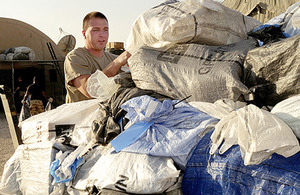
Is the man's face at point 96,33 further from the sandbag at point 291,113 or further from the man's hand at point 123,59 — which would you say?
the sandbag at point 291,113

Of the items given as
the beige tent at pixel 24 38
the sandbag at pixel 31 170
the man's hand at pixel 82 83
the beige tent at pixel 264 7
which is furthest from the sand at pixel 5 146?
the beige tent at pixel 264 7

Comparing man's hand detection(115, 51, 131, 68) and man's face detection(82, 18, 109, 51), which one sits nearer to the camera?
man's hand detection(115, 51, 131, 68)

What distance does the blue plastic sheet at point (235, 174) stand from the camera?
1.11m

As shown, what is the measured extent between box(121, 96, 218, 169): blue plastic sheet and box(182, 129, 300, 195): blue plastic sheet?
0.21 ft

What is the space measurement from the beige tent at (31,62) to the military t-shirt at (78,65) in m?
5.95

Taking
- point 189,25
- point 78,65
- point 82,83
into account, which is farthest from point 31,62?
point 189,25

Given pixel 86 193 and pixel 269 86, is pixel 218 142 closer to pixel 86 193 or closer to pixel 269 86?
pixel 269 86

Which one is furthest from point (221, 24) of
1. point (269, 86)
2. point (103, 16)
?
point (103, 16)

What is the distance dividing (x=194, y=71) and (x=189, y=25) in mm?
285

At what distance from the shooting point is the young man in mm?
2439

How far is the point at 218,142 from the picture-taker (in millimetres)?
1237

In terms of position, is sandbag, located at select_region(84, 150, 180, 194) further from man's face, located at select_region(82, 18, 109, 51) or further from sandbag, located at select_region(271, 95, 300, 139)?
man's face, located at select_region(82, 18, 109, 51)

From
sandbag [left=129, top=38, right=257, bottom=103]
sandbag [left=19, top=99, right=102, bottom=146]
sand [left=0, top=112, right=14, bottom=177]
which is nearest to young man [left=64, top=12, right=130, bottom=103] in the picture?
sandbag [left=19, top=99, right=102, bottom=146]

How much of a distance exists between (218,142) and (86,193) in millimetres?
650
